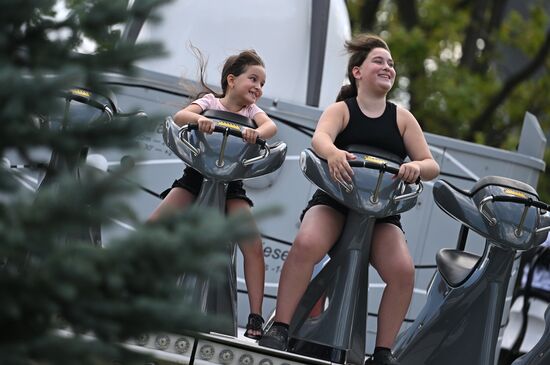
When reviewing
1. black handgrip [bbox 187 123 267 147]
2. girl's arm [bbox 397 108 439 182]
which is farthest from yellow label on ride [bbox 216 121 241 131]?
girl's arm [bbox 397 108 439 182]

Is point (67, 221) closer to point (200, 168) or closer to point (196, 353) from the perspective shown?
point (196, 353)

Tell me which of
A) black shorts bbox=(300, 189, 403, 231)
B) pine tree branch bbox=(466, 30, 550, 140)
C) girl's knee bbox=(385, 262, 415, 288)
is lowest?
girl's knee bbox=(385, 262, 415, 288)

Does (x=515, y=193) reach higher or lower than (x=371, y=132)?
lower

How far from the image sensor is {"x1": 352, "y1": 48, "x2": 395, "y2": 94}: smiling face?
18.1ft

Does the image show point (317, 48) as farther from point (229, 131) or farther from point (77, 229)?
point (77, 229)

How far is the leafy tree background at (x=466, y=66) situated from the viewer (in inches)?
828

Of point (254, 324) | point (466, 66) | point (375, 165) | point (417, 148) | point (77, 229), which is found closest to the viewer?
point (77, 229)

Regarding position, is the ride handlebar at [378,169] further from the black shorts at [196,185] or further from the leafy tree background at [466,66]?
the leafy tree background at [466,66]

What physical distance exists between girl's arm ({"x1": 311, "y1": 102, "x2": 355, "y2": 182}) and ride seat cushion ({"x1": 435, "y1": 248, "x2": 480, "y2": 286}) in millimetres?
727

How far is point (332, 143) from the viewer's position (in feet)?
17.2

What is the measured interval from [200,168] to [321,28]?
3.70 metres

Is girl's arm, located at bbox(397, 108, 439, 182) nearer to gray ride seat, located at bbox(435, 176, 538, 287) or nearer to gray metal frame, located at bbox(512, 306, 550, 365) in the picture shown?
gray ride seat, located at bbox(435, 176, 538, 287)

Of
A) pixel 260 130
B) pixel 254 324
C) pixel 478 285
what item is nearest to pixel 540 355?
pixel 478 285

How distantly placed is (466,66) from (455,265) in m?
17.4
